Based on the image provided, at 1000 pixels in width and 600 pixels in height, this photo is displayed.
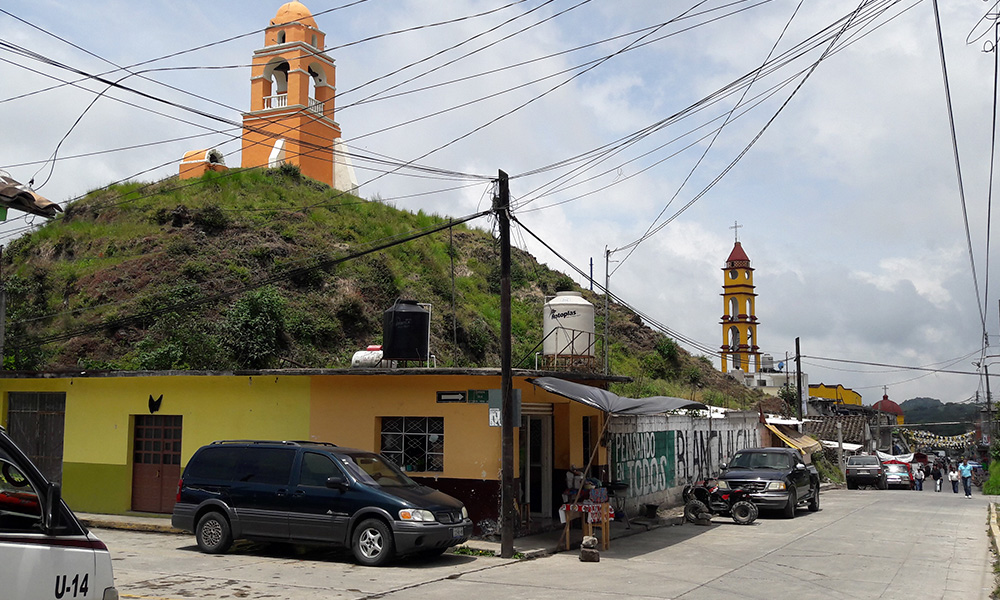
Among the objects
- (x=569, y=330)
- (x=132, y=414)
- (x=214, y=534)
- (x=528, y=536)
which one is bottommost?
(x=528, y=536)

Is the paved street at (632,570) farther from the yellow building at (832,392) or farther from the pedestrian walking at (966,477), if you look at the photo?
the yellow building at (832,392)

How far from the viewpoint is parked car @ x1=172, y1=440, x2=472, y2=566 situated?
1224 cm

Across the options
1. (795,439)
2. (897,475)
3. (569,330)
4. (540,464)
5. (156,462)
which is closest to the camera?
(540,464)

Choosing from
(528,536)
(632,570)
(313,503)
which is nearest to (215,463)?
(313,503)

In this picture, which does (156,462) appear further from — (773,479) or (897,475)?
(897,475)

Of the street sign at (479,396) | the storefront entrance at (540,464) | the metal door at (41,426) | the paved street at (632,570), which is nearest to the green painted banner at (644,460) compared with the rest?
the storefront entrance at (540,464)

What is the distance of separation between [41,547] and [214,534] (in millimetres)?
9042

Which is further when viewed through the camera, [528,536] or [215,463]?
[528,536]

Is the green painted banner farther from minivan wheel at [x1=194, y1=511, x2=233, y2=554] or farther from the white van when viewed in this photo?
the white van

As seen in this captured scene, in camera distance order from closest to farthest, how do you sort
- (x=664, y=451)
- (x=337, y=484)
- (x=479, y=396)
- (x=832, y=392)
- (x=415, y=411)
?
(x=337, y=484) < (x=479, y=396) < (x=415, y=411) < (x=664, y=451) < (x=832, y=392)

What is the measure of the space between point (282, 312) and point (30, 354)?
8939 mm

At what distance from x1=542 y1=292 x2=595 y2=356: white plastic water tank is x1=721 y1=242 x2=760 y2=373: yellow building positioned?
57.7 metres

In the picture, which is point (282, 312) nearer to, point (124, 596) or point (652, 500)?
point (652, 500)

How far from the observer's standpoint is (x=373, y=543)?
484 inches
